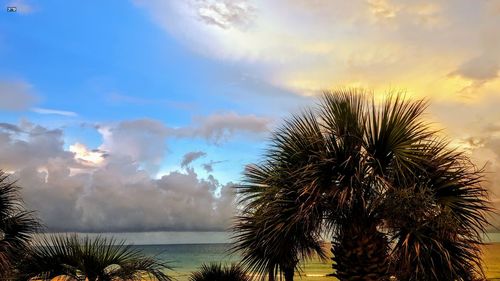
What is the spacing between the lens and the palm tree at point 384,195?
8375 millimetres

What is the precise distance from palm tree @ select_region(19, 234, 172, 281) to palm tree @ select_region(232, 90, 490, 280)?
2541mm

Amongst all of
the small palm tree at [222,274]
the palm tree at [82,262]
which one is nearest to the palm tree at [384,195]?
the palm tree at [82,262]

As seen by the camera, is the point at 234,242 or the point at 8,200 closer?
the point at 8,200

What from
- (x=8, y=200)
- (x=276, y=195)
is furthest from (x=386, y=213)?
(x=8, y=200)

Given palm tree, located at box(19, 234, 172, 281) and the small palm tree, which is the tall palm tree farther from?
the small palm tree

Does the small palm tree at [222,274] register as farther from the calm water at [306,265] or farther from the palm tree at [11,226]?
the palm tree at [11,226]

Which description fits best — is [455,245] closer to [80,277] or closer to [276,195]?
[276,195]

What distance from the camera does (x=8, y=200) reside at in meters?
10.4

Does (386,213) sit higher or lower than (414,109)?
lower

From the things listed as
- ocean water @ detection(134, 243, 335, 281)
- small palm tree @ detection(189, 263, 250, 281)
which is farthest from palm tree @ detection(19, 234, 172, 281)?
small palm tree @ detection(189, 263, 250, 281)

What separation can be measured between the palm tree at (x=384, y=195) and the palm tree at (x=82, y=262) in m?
2.54

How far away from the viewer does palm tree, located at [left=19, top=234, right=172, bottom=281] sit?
7.33m

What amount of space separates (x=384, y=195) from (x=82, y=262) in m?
4.68

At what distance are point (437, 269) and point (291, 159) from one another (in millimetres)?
2968
